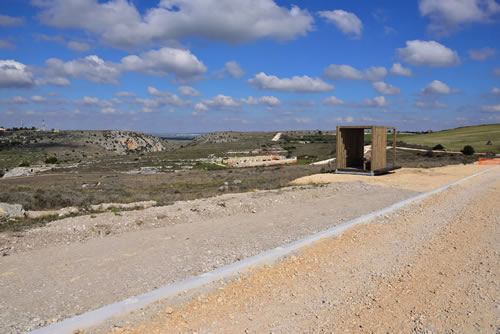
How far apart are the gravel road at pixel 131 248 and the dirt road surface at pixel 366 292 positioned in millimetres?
757

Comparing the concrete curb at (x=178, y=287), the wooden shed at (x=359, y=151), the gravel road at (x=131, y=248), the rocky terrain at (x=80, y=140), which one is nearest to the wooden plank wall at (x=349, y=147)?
the wooden shed at (x=359, y=151)

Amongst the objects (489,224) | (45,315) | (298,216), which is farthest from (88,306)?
(489,224)

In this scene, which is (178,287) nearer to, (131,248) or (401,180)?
(131,248)

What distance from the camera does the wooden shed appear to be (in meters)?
17.4

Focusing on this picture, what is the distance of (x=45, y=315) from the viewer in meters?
3.71

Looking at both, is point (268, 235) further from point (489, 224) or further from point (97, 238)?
point (489, 224)

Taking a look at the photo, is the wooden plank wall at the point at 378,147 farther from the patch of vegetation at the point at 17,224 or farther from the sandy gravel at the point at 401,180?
the patch of vegetation at the point at 17,224

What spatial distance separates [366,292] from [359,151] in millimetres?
15948

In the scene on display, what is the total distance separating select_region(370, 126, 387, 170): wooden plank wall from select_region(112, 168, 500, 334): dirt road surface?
10221mm

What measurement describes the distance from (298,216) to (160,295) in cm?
488

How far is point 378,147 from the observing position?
17.8 meters

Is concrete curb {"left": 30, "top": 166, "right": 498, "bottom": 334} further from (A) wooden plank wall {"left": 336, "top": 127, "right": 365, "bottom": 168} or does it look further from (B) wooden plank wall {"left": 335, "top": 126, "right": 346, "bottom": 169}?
(A) wooden plank wall {"left": 336, "top": 127, "right": 365, "bottom": 168}

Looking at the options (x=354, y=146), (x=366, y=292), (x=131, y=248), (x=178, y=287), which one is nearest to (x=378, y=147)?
(x=354, y=146)

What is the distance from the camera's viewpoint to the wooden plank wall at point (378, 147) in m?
17.2
